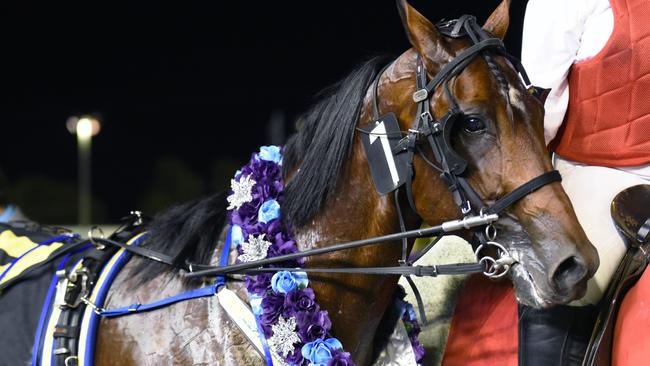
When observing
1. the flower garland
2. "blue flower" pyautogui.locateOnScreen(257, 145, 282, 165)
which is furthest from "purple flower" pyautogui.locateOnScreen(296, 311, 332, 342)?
"blue flower" pyautogui.locateOnScreen(257, 145, 282, 165)

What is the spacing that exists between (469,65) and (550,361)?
100 centimetres

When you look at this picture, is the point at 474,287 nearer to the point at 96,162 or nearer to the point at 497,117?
the point at 497,117

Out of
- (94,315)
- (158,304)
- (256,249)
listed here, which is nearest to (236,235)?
(256,249)

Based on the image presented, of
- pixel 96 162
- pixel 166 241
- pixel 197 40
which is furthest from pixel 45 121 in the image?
pixel 166 241

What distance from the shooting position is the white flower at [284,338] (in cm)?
229

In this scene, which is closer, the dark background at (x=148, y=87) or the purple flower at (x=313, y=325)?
the purple flower at (x=313, y=325)

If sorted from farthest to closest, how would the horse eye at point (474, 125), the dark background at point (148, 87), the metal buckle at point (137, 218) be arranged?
the dark background at point (148, 87), the metal buckle at point (137, 218), the horse eye at point (474, 125)

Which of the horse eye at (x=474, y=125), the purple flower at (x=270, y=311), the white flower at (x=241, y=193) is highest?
the horse eye at (x=474, y=125)

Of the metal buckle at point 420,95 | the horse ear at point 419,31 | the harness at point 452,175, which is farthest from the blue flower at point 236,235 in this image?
the horse ear at point 419,31

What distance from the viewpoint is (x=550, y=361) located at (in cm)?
236

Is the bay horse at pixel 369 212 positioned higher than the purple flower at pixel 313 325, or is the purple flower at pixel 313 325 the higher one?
the bay horse at pixel 369 212

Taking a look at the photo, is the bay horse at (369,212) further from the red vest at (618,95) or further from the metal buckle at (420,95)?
the red vest at (618,95)

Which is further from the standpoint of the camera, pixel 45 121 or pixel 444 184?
pixel 45 121

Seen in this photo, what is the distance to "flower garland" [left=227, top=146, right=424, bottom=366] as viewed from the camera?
2.30m
